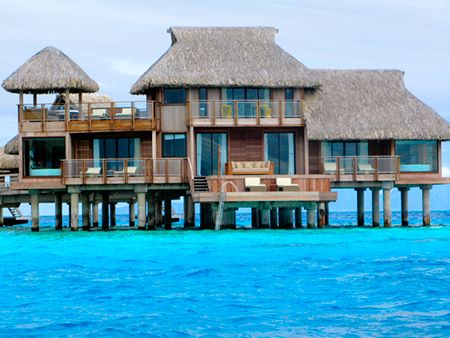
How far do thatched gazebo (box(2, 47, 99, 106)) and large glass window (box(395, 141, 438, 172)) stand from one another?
44.8 feet

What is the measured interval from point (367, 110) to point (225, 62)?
660cm

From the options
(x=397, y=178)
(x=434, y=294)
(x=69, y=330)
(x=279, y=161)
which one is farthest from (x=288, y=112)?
(x=69, y=330)

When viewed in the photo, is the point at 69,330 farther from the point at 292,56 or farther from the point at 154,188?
the point at 292,56

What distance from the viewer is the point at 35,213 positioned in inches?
1758

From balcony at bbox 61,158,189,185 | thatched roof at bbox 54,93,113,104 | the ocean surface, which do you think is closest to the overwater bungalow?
balcony at bbox 61,158,189,185

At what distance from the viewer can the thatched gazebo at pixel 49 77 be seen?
4262 cm

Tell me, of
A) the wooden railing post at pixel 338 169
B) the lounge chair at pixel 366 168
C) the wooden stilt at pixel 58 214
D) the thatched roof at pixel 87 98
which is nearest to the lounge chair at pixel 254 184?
the wooden railing post at pixel 338 169

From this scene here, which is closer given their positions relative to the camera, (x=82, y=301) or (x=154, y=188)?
(x=82, y=301)

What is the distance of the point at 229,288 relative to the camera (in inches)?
868

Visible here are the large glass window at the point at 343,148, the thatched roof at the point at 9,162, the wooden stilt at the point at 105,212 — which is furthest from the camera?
the thatched roof at the point at 9,162

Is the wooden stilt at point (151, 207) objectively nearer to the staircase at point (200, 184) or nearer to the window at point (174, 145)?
the window at point (174, 145)

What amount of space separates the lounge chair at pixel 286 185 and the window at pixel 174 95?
262 inches

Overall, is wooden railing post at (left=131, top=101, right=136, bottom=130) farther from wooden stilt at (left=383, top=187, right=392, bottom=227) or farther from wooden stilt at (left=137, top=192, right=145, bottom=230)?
wooden stilt at (left=383, top=187, right=392, bottom=227)

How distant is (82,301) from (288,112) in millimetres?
23187
